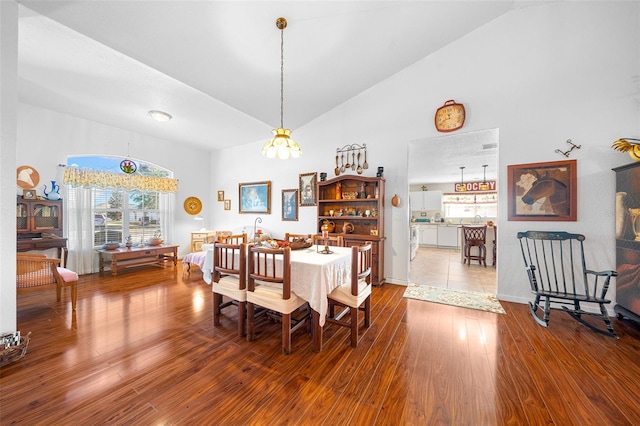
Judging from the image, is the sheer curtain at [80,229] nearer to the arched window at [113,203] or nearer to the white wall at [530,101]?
the arched window at [113,203]

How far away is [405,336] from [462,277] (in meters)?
2.65

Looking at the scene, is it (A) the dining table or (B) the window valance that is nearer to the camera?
(A) the dining table

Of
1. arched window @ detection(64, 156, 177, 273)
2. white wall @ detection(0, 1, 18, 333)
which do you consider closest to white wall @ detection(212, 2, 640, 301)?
white wall @ detection(0, 1, 18, 333)

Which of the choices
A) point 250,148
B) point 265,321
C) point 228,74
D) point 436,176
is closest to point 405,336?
point 265,321

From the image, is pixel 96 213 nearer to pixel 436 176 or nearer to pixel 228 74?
pixel 228 74

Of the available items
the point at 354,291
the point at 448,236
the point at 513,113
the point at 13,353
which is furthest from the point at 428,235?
the point at 13,353

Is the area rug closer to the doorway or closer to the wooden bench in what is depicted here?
the doorway

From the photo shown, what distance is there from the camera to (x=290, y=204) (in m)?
5.15

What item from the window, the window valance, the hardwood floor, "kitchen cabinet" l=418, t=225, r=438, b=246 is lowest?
the hardwood floor

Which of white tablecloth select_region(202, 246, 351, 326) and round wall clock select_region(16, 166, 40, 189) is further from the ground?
round wall clock select_region(16, 166, 40, 189)

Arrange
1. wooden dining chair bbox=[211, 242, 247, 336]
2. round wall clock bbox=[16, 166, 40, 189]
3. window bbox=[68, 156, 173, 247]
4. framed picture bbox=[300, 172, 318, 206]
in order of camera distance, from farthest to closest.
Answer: framed picture bbox=[300, 172, 318, 206] → window bbox=[68, 156, 173, 247] → round wall clock bbox=[16, 166, 40, 189] → wooden dining chair bbox=[211, 242, 247, 336]

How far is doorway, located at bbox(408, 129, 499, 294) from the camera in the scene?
12.6 ft

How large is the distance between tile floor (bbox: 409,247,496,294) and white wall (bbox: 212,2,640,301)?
1.78 feet

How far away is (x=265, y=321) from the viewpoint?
258 cm
